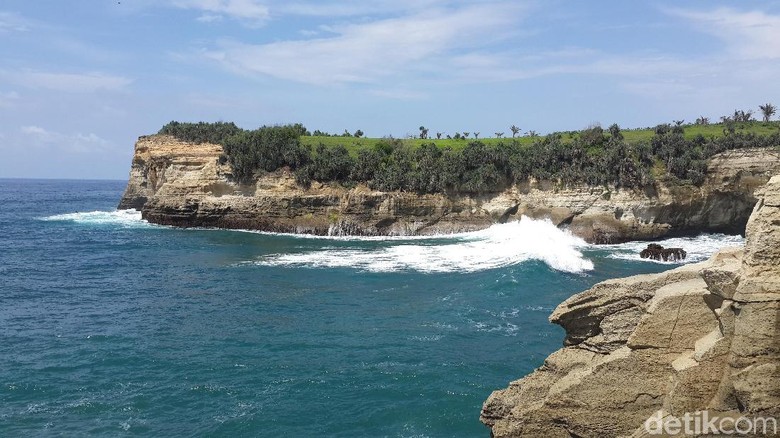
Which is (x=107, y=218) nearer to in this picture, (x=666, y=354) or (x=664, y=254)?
(x=664, y=254)

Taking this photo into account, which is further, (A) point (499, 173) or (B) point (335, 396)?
(A) point (499, 173)

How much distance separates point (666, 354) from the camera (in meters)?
11.1

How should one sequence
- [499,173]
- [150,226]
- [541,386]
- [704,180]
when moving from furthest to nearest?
1. [150,226]
2. [499,173]
3. [704,180]
4. [541,386]

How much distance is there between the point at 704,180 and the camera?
53312 mm

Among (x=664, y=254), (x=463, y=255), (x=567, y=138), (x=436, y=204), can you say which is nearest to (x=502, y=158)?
(x=436, y=204)

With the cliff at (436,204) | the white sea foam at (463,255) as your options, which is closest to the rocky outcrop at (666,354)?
the white sea foam at (463,255)

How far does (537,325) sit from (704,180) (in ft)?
117

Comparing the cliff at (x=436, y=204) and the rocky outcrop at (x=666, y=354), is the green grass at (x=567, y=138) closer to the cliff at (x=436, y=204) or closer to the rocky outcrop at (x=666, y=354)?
the cliff at (x=436, y=204)

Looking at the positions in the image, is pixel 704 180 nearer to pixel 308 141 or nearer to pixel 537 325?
pixel 537 325

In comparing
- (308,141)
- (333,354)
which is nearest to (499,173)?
(308,141)

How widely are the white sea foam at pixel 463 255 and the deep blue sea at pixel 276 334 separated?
221 mm

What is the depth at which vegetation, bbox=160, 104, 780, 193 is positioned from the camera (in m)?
54.6

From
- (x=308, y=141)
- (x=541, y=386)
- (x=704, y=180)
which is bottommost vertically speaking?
(x=541, y=386)

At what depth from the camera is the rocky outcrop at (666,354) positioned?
30.9 ft
